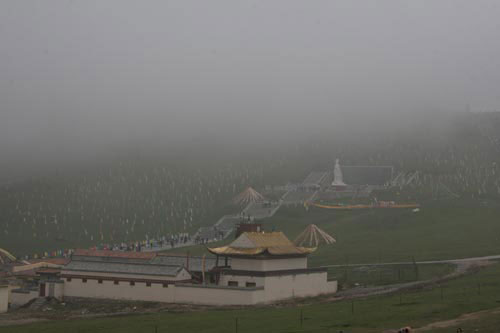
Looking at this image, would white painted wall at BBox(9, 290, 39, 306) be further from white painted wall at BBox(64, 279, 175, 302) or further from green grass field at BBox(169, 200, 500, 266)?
green grass field at BBox(169, 200, 500, 266)

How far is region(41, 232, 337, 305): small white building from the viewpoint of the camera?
74.2m

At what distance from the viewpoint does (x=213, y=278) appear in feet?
259

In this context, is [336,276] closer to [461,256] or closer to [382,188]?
[461,256]

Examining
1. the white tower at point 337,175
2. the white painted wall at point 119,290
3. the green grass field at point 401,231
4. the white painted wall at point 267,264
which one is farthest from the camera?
the white tower at point 337,175

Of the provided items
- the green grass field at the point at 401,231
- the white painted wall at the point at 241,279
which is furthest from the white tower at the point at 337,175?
the white painted wall at the point at 241,279

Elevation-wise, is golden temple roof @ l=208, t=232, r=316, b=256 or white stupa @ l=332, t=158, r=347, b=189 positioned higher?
white stupa @ l=332, t=158, r=347, b=189

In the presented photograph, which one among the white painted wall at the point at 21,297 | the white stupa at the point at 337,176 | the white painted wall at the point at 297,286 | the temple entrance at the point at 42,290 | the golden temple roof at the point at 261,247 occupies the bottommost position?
the white painted wall at the point at 21,297

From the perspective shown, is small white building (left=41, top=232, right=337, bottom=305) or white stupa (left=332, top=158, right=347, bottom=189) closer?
small white building (left=41, top=232, right=337, bottom=305)

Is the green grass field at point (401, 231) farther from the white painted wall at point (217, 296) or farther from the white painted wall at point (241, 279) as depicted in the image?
the white painted wall at point (217, 296)

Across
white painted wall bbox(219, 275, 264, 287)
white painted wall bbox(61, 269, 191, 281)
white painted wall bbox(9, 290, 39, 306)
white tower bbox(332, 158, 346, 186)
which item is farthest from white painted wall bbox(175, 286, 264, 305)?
white tower bbox(332, 158, 346, 186)

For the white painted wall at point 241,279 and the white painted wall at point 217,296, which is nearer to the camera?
the white painted wall at point 217,296

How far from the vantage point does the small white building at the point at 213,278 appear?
2923 inches

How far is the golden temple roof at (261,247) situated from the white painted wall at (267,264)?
688 millimetres

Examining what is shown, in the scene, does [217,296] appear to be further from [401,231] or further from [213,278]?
[401,231]
